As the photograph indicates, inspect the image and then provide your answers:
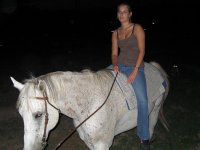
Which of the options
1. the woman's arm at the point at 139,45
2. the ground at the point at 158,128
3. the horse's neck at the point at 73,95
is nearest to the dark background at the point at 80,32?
the ground at the point at 158,128

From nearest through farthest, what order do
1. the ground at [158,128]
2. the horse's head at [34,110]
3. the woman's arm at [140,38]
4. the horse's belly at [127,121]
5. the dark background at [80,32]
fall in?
the horse's head at [34,110]
the woman's arm at [140,38]
the horse's belly at [127,121]
the ground at [158,128]
the dark background at [80,32]

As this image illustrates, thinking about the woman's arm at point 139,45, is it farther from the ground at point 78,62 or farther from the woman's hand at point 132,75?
the ground at point 78,62

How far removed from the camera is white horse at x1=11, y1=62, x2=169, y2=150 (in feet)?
9.29

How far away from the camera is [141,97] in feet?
12.4

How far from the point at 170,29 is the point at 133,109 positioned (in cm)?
1699

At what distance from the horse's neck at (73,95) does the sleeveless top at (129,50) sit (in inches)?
33.7

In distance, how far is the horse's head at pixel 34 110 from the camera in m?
2.79

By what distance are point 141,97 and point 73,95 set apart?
1.10 meters

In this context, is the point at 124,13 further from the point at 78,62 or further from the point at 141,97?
the point at 78,62

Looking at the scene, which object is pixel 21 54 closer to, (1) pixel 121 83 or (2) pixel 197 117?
(2) pixel 197 117

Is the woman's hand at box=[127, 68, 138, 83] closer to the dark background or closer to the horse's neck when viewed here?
the horse's neck

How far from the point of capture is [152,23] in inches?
800

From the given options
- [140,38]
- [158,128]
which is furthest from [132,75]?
[158,128]

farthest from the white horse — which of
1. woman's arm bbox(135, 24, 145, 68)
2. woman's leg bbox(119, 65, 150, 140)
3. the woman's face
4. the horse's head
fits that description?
the woman's face
